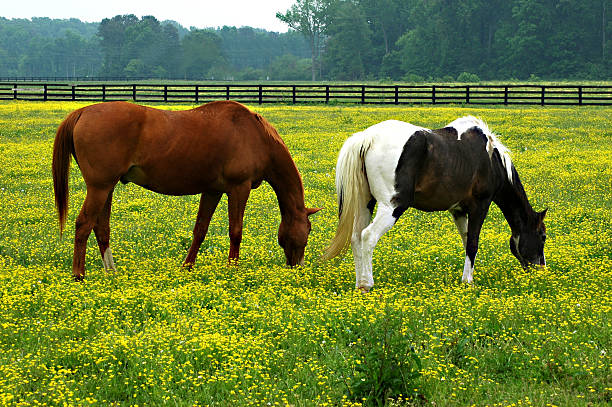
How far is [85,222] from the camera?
812 centimetres

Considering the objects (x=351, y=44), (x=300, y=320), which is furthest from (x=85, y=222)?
(x=351, y=44)

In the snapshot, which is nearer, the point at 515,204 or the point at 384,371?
the point at 384,371

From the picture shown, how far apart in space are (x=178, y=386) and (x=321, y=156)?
567 inches

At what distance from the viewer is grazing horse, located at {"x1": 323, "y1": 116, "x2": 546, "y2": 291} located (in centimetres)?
784

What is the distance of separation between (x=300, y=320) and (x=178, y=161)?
9.54 ft

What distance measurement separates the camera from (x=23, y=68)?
181750mm

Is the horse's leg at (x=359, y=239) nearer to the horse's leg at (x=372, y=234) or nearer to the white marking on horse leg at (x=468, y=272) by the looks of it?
the horse's leg at (x=372, y=234)

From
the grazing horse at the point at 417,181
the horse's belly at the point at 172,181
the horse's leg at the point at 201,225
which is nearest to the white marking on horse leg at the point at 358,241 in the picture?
the grazing horse at the point at 417,181

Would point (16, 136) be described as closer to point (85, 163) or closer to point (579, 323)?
point (85, 163)

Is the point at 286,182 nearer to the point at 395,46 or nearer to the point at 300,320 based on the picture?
the point at 300,320

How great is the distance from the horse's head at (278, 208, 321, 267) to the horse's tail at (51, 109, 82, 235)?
106 inches

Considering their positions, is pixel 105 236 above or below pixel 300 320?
above

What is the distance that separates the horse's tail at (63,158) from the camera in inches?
327

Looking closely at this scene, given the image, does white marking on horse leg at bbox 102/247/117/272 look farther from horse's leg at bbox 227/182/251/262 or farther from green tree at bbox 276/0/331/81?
green tree at bbox 276/0/331/81
